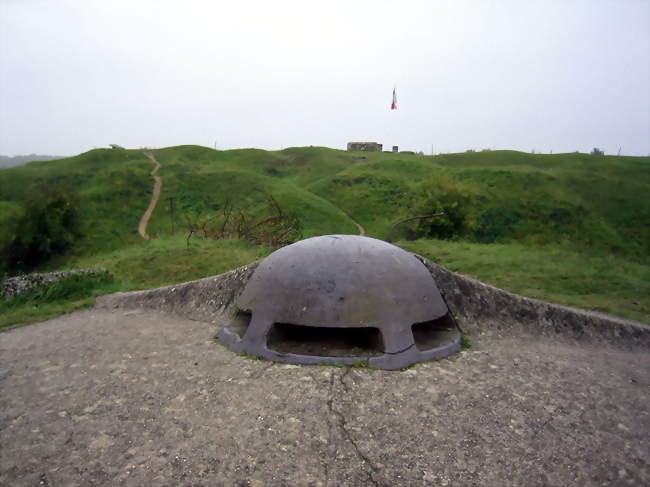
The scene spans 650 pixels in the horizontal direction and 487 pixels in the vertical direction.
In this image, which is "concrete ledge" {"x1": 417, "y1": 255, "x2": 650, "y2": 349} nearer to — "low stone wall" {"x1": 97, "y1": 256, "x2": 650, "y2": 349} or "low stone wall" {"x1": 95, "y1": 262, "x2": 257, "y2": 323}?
"low stone wall" {"x1": 97, "y1": 256, "x2": 650, "y2": 349}

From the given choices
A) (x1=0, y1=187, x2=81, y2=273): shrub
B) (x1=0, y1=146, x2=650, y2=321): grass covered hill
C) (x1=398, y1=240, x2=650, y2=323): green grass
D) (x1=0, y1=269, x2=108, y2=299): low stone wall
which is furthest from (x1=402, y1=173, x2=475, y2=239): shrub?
(x1=0, y1=187, x2=81, y2=273): shrub

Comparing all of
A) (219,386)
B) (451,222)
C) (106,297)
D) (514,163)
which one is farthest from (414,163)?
(219,386)

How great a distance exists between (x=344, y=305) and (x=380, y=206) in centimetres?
2680

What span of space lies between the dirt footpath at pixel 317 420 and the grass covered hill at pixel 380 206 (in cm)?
485

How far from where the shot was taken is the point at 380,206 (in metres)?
30.4

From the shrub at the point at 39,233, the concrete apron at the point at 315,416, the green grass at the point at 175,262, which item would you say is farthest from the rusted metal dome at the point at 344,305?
the shrub at the point at 39,233

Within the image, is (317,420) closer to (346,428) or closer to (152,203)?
(346,428)

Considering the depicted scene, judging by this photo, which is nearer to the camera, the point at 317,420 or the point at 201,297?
the point at 317,420

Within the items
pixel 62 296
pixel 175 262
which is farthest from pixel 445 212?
pixel 62 296

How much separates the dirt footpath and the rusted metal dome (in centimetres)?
24

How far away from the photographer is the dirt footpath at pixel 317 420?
2523mm

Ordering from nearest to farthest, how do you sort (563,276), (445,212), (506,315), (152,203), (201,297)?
(506,315)
(201,297)
(563,276)
(445,212)
(152,203)

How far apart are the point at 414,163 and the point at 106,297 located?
115 ft

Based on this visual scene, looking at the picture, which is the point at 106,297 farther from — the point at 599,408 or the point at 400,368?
the point at 599,408
